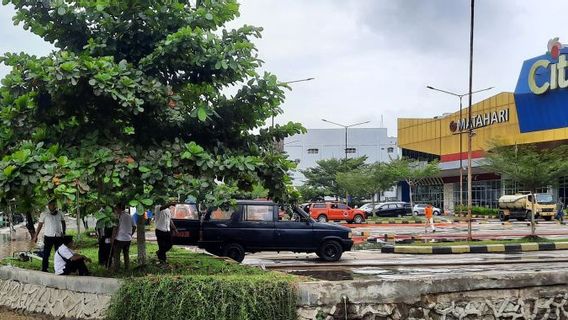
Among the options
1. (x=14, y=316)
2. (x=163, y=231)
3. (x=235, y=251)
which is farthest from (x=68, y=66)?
(x=235, y=251)

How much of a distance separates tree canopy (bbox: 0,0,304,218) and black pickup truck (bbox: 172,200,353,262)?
6.05m

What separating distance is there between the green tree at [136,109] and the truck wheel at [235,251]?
5884 mm

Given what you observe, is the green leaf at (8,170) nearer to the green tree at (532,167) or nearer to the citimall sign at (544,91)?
the green tree at (532,167)

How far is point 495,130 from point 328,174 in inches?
783

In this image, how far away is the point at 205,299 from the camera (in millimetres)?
6840

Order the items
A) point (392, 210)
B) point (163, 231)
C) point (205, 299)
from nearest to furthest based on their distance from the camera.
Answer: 1. point (205, 299)
2. point (163, 231)
3. point (392, 210)

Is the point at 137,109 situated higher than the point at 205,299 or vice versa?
the point at 137,109

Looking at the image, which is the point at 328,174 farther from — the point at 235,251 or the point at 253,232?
the point at 235,251

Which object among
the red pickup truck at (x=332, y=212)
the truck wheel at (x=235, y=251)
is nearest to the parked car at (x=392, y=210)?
the red pickup truck at (x=332, y=212)

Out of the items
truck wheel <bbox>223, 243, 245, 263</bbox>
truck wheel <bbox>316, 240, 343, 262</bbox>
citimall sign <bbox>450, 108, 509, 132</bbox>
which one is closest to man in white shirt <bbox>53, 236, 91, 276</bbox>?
truck wheel <bbox>223, 243, 245, 263</bbox>

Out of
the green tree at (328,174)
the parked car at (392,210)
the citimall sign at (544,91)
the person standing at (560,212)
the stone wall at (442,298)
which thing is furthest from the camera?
the green tree at (328,174)

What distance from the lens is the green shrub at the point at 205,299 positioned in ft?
22.4

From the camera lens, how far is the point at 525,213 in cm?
3912

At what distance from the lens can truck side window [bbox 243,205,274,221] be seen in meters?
15.1
